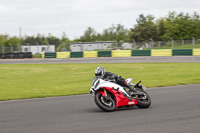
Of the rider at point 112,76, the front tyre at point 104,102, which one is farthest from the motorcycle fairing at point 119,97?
the rider at point 112,76

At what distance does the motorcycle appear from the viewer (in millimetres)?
8039

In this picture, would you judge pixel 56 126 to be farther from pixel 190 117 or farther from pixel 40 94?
pixel 40 94

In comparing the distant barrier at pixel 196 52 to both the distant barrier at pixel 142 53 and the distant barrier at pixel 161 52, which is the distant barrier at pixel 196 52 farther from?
the distant barrier at pixel 142 53

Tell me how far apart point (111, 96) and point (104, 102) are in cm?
29

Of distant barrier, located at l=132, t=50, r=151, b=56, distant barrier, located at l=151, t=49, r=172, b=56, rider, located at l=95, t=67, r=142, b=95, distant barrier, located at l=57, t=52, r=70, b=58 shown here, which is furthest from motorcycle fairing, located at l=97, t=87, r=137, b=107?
distant barrier, located at l=57, t=52, r=70, b=58

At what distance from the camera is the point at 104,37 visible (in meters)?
111

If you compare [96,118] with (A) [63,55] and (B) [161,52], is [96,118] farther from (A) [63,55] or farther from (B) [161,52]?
(A) [63,55]

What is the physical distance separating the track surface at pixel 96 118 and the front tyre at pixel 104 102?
18cm

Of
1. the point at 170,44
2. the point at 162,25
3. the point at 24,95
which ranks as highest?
the point at 162,25

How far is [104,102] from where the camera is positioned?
320 inches

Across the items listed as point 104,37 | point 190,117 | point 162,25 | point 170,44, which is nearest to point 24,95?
point 190,117

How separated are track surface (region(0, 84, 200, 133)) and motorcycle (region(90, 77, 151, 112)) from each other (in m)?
0.18

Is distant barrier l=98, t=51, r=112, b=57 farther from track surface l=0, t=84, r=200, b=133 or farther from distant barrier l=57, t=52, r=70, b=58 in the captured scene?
track surface l=0, t=84, r=200, b=133

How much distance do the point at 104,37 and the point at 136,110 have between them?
340 feet
